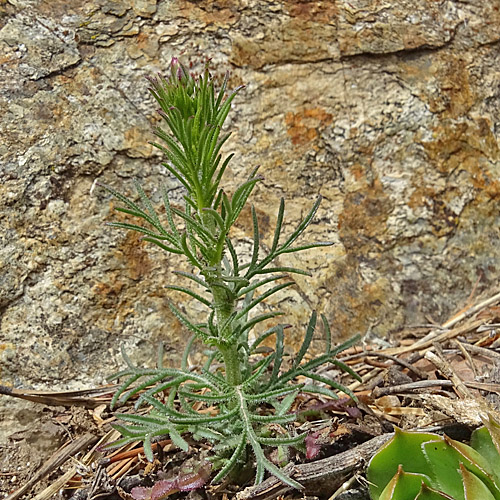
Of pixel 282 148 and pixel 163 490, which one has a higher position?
pixel 282 148

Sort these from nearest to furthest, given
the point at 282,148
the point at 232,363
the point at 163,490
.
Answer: the point at 163,490 → the point at 232,363 → the point at 282,148

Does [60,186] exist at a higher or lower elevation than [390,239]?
higher

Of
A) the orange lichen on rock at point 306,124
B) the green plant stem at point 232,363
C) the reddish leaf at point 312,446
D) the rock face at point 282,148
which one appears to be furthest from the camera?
the orange lichen on rock at point 306,124

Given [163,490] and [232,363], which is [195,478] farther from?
[232,363]

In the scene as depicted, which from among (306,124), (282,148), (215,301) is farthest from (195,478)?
(306,124)

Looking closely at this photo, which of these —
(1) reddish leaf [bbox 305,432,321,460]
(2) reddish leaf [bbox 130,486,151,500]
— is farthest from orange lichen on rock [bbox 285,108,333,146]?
(2) reddish leaf [bbox 130,486,151,500]

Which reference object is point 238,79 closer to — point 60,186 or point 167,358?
point 60,186

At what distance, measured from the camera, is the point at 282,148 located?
108 inches

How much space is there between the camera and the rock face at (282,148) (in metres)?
2.42

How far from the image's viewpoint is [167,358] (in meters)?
2.49

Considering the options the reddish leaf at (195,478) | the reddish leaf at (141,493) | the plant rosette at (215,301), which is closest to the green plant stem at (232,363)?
→ the plant rosette at (215,301)

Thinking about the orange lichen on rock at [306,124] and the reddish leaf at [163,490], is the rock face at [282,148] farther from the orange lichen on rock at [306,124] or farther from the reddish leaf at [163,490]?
the reddish leaf at [163,490]

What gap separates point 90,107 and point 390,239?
1.59m


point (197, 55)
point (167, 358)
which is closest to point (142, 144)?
point (197, 55)
